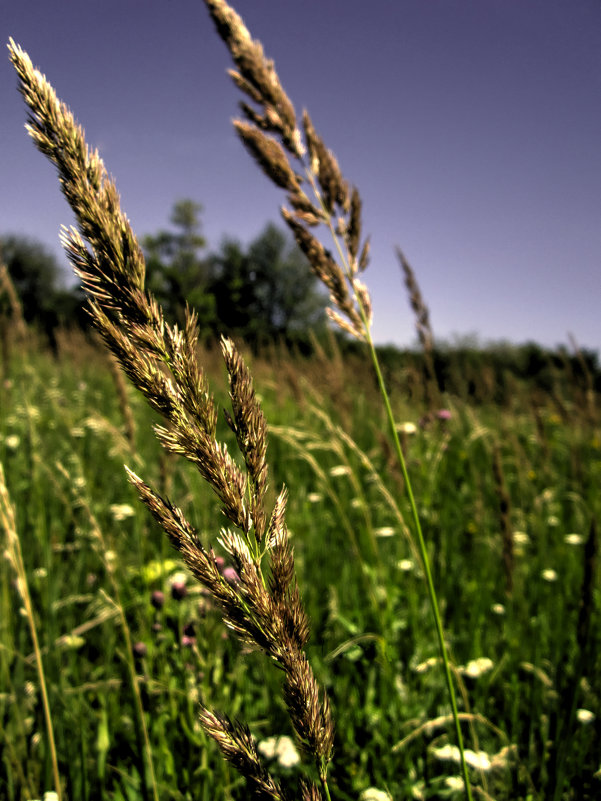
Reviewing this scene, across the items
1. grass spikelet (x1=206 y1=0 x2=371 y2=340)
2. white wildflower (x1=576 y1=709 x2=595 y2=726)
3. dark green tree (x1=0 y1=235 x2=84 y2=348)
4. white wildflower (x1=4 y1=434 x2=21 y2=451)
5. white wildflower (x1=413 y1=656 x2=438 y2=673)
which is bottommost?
white wildflower (x1=576 y1=709 x2=595 y2=726)

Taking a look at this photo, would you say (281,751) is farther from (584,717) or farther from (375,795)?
(584,717)

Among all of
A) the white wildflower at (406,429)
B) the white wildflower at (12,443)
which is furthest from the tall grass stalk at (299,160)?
the white wildflower at (12,443)

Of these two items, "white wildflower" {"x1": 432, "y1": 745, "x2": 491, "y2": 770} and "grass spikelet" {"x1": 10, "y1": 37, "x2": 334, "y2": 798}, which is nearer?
"grass spikelet" {"x1": 10, "y1": 37, "x2": 334, "y2": 798}

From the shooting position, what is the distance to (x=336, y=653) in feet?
4.63

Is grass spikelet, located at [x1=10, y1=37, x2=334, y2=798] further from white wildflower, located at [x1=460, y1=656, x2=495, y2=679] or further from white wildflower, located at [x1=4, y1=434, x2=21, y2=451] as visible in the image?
white wildflower, located at [x1=4, y1=434, x2=21, y2=451]

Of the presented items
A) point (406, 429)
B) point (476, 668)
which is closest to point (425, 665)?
point (476, 668)

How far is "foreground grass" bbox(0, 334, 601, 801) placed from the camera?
133cm

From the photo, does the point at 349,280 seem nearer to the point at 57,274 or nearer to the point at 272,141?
the point at 272,141

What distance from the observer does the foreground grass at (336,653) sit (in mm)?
1325

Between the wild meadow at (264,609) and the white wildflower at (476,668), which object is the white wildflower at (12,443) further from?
the white wildflower at (476,668)

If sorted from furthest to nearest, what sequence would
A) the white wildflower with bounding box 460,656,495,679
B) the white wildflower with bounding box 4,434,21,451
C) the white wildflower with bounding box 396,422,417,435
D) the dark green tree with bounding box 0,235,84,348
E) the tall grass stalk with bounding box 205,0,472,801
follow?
the dark green tree with bounding box 0,235,84,348 < the white wildflower with bounding box 4,434,21,451 < the white wildflower with bounding box 396,422,417,435 < the white wildflower with bounding box 460,656,495,679 < the tall grass stalk with bounding box 205,0,472,801

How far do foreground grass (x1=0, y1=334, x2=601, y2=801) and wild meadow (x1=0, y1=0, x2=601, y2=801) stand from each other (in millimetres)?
12

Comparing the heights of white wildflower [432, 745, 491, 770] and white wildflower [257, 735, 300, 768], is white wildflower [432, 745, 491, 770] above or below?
below

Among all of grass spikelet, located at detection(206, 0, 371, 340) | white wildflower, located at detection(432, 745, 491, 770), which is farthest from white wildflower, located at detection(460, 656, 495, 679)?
grass spikelet, located at detection(206, 0, 371, 340)
